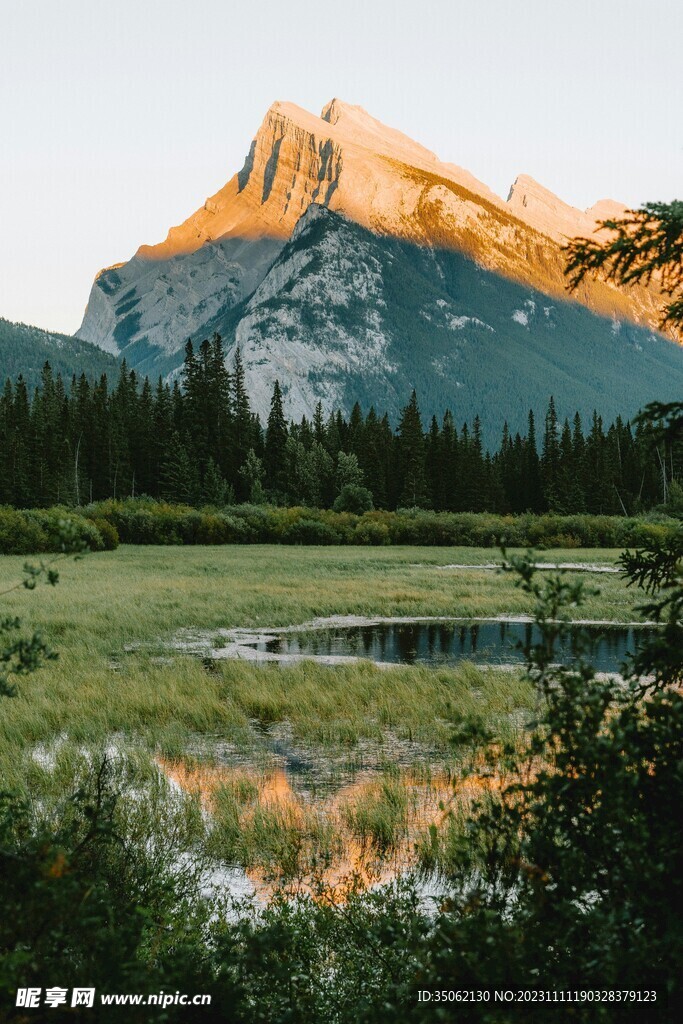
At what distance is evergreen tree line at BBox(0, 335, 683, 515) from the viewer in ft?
311

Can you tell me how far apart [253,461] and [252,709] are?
81.7 m

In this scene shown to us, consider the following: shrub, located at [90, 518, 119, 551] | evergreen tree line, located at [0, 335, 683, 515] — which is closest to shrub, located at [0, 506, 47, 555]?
shrub, located at [90, 518, 119, 551]

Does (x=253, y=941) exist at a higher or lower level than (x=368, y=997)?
higher

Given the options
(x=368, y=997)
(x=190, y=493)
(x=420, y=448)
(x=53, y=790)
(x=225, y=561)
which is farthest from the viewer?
(x=420, y=448)

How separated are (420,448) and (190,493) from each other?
29.5 metres

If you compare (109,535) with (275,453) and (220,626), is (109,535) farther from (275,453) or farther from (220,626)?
(275,453)

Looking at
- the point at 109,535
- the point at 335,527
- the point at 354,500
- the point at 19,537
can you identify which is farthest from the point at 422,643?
the point at 354,500

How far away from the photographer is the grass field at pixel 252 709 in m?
12.1

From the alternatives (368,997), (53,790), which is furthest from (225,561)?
(368,997)

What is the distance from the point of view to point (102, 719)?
54.5 ft

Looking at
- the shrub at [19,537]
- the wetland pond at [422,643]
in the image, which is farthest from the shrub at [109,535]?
the wetland pond at [422,643]

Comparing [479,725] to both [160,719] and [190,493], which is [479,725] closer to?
[160,719]

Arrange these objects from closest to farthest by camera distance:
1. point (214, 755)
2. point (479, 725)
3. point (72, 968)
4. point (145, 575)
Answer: point (72, 968) → point (479, 725) → point (214, 755) → point (145, 575)

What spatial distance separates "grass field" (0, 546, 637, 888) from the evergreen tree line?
194 feet
